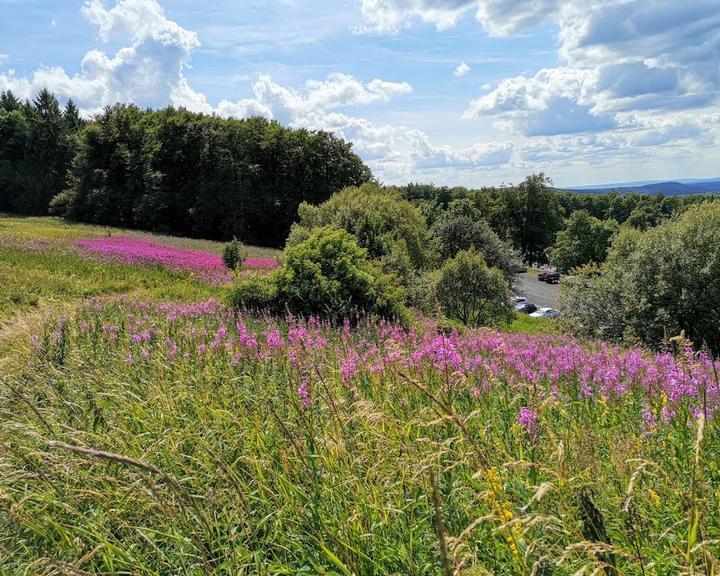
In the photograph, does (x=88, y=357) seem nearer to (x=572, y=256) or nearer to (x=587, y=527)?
(x=587, y=527)

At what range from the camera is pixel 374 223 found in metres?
18.7

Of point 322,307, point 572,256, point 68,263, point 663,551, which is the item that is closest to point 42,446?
point 663,551

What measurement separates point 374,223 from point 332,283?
852cm

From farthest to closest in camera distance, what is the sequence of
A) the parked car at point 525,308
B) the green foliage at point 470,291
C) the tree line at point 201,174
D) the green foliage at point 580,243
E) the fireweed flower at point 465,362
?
the green foliage at point 580,243 < the tree line at point 201,174 < the parked car at point 525,308 < the green foliage at point 470,291 < the fireweed flower at point 465,362

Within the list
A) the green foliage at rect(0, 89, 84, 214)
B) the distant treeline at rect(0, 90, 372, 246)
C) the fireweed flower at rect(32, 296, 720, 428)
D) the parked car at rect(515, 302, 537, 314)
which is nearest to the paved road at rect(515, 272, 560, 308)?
the parked car at rect(515, 302, 537, 314)

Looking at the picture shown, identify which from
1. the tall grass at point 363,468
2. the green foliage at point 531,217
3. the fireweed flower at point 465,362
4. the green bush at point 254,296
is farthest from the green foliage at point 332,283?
the green foliage at point 531,217

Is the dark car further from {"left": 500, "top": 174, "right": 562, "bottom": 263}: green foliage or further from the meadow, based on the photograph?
the meadow

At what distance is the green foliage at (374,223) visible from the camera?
18062 millimetres

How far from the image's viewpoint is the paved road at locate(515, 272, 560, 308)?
181 ft

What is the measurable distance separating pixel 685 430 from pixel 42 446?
4.46 metres

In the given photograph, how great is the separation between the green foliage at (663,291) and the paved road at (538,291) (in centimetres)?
2549

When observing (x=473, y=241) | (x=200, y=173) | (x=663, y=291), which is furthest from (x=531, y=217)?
(x=663, y=291)

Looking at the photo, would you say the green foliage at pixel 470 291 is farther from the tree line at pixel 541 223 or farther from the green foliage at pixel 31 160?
the green foliage at pixel 31 160

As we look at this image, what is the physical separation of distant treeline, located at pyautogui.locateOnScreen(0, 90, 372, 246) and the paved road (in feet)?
75.9
